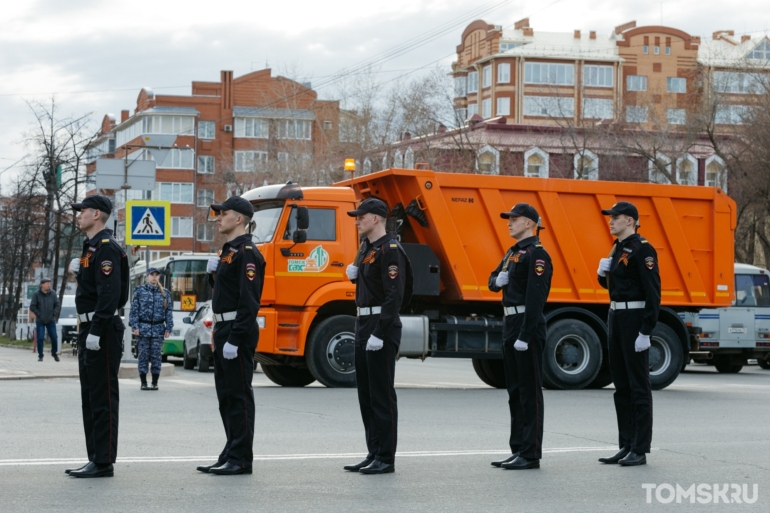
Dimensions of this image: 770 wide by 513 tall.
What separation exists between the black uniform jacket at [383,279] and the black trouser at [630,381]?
176 centimetres

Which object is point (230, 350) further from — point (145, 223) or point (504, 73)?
point (504, 73)

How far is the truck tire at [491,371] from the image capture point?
1895 cm

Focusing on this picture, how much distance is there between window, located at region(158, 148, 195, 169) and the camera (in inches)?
3546

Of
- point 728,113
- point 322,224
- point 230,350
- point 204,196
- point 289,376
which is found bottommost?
point 289,376

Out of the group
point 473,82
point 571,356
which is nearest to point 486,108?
point 473,82

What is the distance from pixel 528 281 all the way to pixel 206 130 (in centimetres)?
8471

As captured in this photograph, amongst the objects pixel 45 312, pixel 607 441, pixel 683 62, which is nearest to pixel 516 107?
pixel 683 62

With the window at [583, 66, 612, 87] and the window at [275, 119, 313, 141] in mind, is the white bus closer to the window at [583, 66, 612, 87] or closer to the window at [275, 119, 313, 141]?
the window at [275, 119, 313, 141]

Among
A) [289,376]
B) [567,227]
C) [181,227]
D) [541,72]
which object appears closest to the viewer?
[567,227]

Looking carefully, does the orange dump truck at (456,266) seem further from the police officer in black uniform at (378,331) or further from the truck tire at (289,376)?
the police officer in black uniform at (378,331)

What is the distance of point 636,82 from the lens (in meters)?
96.1

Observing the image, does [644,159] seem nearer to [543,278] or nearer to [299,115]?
[299,115]

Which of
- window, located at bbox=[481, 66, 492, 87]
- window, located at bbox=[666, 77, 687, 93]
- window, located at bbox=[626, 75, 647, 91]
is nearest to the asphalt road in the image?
window, located at bbox=[481, 66, 492, 87]

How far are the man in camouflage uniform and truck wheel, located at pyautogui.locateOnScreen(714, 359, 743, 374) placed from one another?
14.5 metres
